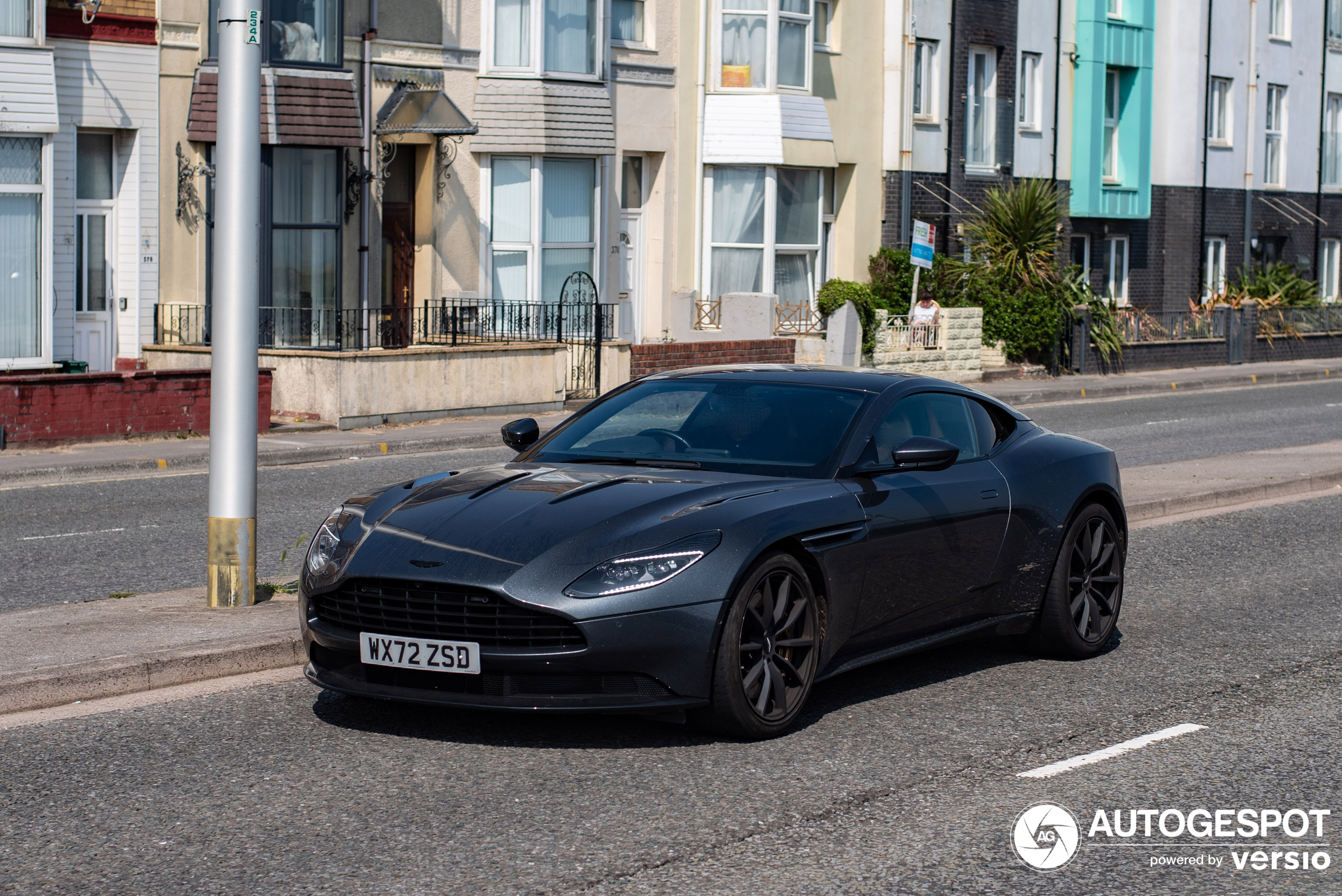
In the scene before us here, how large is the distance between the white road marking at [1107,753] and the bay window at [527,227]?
21.6 metres

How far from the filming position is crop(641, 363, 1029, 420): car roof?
25.5 feet

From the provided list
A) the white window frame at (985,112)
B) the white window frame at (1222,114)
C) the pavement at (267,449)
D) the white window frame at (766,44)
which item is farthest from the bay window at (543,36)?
the white window frame at (1222,114)

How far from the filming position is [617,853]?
5.24 meters

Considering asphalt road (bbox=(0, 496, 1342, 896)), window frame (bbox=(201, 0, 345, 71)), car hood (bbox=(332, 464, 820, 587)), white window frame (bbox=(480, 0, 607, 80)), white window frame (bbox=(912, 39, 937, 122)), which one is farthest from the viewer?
white window frame (bbox=(912, 39, 937, 122))

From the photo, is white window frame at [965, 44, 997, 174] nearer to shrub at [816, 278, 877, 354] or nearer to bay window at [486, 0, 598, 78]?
shrub at [816, 278, 877, 354]

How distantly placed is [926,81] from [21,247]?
786 inches

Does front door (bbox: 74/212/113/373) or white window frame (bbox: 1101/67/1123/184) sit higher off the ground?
white window frame (bbox: 1101/67/1123/184)

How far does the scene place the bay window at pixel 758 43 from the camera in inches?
1232

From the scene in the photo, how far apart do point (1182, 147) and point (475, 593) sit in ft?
133

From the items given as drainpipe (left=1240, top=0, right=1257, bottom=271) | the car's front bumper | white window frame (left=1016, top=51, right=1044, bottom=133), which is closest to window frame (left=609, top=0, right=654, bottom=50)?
Result: white window frame (left=1016, top=51, right=1044, bottom=133)

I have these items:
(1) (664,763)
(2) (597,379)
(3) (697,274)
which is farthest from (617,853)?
(3) (697,274)

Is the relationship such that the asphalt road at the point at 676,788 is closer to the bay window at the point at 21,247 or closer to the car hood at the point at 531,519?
the car hood at the point at 531,519

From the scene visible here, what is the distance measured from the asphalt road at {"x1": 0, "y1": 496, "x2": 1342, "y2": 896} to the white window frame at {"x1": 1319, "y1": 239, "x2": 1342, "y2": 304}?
43860 mm

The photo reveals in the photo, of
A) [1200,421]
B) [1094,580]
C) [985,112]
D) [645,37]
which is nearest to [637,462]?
[1094,580]
